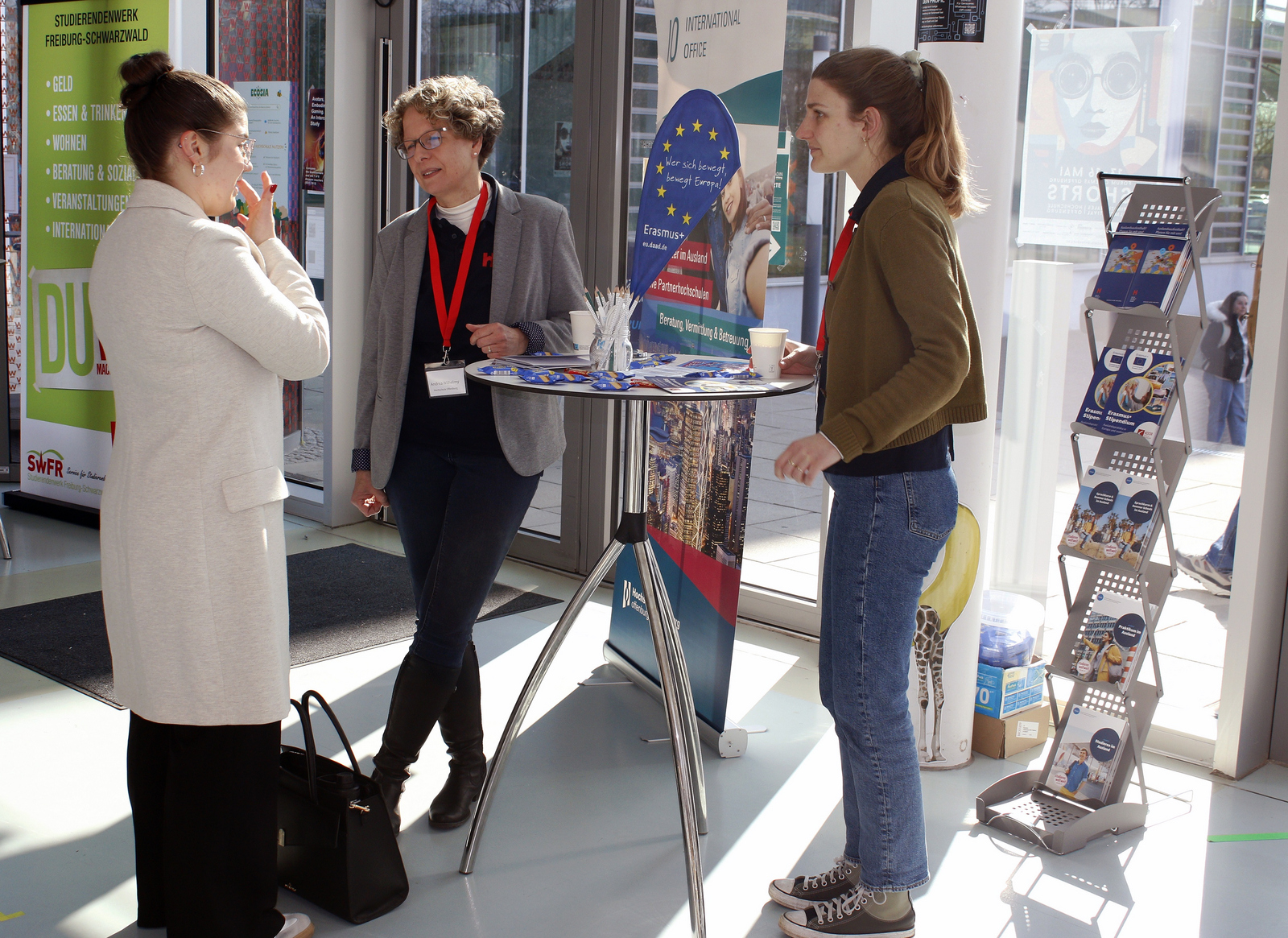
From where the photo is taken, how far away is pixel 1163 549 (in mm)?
3332

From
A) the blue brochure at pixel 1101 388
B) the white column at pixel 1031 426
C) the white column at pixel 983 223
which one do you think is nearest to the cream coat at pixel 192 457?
the white column at pixel 983 223

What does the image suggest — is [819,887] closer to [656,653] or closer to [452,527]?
[656,653]

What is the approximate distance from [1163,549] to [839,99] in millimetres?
1939

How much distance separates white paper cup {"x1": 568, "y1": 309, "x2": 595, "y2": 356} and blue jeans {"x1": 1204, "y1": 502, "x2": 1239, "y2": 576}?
1.79 m

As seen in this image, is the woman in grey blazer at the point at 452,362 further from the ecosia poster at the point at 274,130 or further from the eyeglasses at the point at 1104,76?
the ecosia poster at the point at 274,130

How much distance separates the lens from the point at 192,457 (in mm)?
1895

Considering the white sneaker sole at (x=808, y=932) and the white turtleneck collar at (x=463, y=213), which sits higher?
the white turtleneck collar at (x=463, y=213)

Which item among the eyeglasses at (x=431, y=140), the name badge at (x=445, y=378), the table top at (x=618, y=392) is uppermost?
the eyeglasses at (x=431, y=140)

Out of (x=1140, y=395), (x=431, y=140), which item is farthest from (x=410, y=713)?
(x=1140, y=395)

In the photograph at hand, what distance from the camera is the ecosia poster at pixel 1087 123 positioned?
3133 millimetres

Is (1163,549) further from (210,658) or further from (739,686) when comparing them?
(210,658)

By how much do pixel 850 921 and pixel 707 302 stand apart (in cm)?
190

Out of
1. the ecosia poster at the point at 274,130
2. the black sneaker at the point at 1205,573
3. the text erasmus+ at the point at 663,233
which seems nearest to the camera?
the black sneaker at the point at 1205,573

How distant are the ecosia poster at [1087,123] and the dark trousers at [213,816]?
8.18 feet
